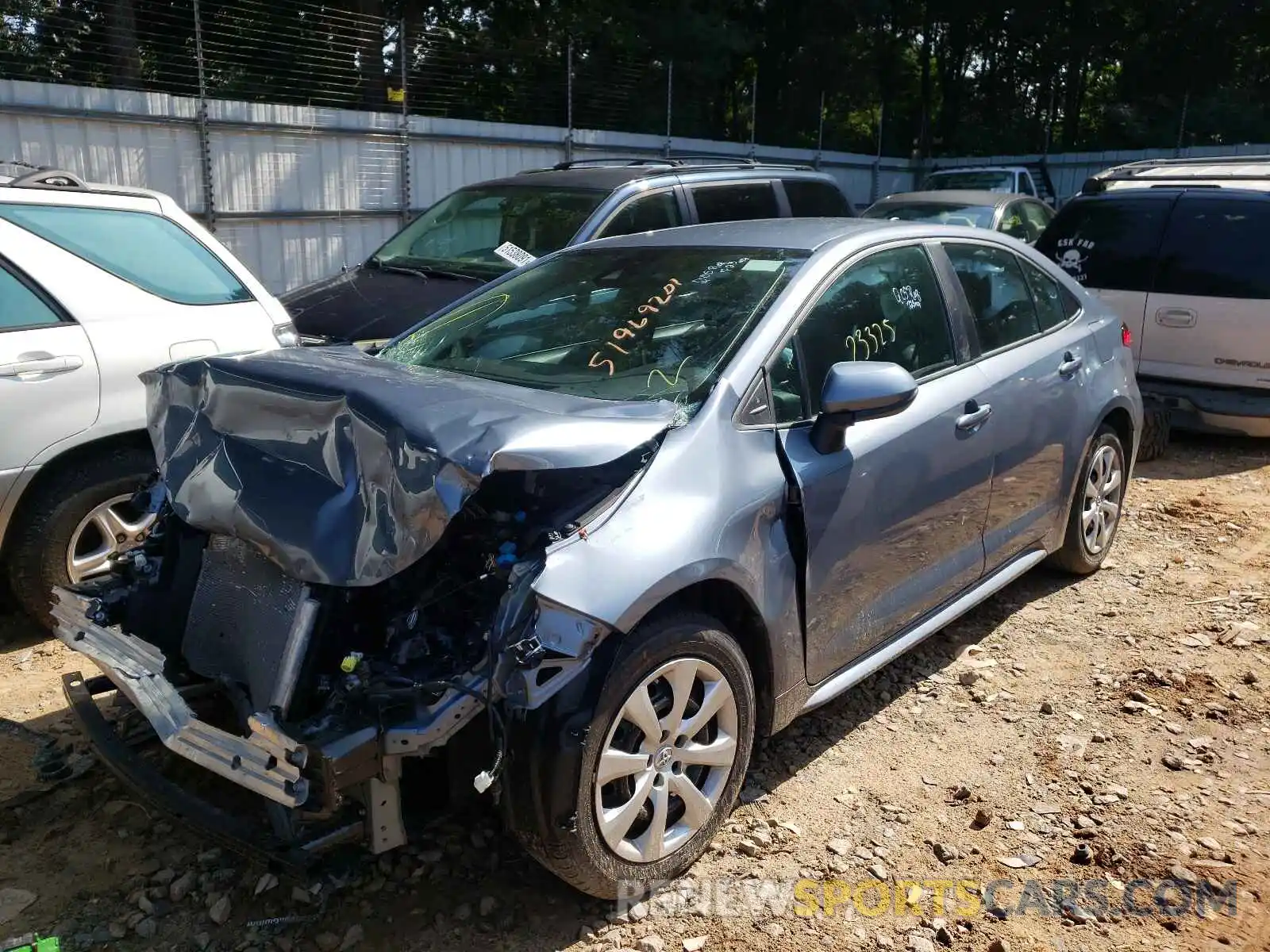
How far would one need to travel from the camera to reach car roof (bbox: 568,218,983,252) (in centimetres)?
373

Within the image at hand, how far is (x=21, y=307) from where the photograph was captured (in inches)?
164

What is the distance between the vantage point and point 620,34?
17859 mm

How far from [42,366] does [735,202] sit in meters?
5.18

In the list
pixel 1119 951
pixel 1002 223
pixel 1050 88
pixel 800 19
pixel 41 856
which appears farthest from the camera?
pixel 1050 88

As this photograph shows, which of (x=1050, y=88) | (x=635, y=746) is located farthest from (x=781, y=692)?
(x=1050, y=88)

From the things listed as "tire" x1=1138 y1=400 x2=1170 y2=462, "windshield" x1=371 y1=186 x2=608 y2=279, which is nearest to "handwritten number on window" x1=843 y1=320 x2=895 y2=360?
"windshield" x1=371 y1=186 x2=608 y2=279

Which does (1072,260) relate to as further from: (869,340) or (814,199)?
(869,340)

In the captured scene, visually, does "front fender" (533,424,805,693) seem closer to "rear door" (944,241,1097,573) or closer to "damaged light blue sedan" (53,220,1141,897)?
"damaged light blue sedan" (53,220,1141,897)

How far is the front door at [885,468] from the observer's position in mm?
3182

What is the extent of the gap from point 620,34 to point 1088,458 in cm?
1521

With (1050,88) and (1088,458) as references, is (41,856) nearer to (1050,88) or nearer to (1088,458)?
(1088,458)

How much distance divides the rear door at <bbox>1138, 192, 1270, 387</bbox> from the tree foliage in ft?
28.7

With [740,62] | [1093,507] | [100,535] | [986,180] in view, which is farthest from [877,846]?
[740,62]

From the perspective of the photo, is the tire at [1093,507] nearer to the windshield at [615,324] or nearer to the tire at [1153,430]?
the windshield at [615,324]
